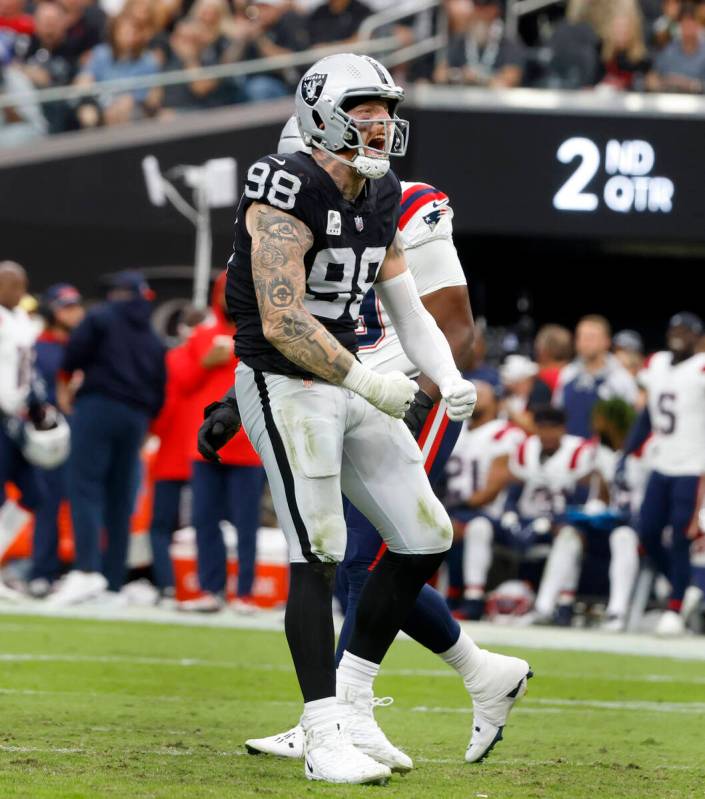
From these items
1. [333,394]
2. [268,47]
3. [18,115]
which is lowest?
[333,394]

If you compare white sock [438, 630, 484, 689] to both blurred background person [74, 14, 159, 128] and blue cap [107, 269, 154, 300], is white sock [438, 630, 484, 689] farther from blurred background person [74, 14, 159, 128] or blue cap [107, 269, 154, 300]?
blurred background person [74, 14, 159, 128]

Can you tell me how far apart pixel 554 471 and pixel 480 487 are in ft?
1.70

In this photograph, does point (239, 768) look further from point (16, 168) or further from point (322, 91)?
point (16, 168)

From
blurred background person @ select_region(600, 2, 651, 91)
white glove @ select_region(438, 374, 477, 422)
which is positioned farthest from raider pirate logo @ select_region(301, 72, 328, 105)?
blurred background person @ select_region(600, 2, 651, 91)

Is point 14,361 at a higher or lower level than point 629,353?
lower

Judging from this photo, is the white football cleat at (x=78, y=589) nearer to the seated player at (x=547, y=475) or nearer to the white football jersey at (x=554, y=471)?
the seated player at (x=547, y=475)

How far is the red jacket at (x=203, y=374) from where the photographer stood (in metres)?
11.0

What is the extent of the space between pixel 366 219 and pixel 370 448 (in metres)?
0.62

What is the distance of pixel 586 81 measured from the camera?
15.4m

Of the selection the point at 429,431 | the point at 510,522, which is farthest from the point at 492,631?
the point at 429,431

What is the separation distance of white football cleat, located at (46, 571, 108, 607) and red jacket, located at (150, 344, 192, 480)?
92 centimetres

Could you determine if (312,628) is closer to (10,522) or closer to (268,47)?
(10,522)

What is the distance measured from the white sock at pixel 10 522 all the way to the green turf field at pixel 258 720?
2.29 metres

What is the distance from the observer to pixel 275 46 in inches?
647
